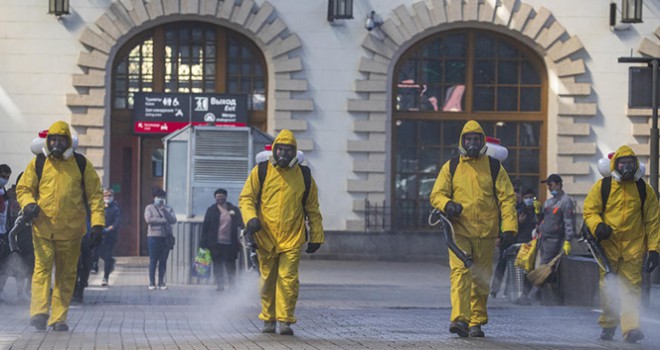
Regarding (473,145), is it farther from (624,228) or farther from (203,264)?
(203,264)

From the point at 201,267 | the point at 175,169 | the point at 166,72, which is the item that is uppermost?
the point at 166,72

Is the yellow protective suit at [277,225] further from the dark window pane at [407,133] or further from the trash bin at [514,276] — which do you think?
the dark window pane at [407,133]

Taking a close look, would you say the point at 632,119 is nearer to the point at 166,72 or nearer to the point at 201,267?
the point at 166,72

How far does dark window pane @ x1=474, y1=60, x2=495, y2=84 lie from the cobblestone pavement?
241 inches

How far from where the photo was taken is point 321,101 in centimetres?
2930

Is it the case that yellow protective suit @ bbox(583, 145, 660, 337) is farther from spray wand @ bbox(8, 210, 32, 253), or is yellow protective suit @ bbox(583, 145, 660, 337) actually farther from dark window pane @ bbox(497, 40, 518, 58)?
dark window pane @ bbox(497, 40, 518, 58)

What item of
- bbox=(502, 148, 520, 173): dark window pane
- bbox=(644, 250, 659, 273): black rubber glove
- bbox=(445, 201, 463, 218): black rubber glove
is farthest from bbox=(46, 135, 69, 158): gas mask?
bbox=(502, 148, 520, 173): dark window pane

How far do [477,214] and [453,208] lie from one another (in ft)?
0.99

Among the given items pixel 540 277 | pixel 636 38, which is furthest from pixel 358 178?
pixel 540 277

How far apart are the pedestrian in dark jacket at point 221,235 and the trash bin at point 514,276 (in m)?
3.76

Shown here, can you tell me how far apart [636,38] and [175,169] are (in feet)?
34.7

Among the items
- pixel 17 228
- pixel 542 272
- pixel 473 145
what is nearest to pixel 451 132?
pixel 542 272

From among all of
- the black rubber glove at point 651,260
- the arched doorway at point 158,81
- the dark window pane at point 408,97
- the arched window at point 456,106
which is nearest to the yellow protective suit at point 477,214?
the black rubber glove at point 651,260

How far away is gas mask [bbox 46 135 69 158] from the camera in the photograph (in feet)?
45.0
